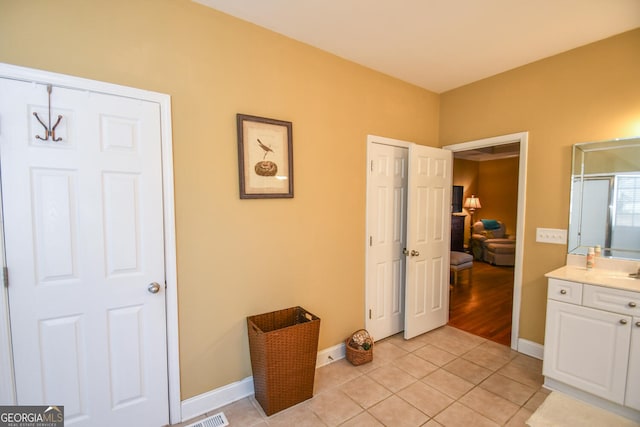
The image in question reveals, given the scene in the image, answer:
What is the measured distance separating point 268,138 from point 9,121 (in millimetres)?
1359

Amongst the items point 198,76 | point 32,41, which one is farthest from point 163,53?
point 32,41

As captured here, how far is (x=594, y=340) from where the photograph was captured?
1.88 m

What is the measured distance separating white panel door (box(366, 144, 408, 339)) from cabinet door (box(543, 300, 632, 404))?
1.29 meters

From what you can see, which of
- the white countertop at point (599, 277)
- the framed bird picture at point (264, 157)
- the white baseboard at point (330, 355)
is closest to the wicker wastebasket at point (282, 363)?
the white baseboard at point (330, 355)

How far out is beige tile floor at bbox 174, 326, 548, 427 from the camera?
5.91 feet

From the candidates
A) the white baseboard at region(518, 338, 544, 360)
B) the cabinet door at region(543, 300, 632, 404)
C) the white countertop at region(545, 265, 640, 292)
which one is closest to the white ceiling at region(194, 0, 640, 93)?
the white countertop at region(545, 265, 640, 292)

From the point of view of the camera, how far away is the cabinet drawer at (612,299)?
1733 millimetres

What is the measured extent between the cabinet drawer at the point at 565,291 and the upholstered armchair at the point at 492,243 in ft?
15.2

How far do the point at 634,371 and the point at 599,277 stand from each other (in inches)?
24.0

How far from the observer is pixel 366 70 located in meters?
2.63

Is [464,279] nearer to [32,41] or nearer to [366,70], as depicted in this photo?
[366,70]

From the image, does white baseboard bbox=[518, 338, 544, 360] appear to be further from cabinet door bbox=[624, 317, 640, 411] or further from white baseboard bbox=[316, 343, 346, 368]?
white baseboard bbox=[316, 343, 346, 368]

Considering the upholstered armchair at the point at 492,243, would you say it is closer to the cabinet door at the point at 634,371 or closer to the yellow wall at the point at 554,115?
the yellow wall at the point at 554,115

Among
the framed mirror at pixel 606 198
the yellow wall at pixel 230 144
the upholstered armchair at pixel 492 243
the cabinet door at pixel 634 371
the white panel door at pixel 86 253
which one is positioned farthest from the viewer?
the upholstered armchair at pixel 492 243
